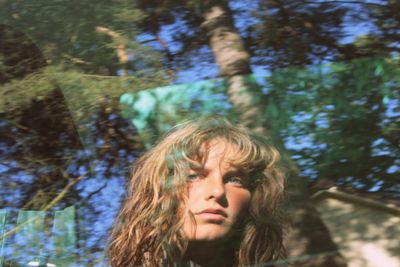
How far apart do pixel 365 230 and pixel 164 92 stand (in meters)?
0.61

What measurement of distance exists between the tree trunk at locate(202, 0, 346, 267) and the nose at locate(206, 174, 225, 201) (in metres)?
0.17

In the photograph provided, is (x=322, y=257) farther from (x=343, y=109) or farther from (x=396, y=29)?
(x=396, y=29)

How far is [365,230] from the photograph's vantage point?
142 cm

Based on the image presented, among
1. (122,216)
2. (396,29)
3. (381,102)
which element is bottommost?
(122,216)

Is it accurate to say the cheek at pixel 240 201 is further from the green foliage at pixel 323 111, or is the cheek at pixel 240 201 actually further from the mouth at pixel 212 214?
the green foliage at pixel 323 111

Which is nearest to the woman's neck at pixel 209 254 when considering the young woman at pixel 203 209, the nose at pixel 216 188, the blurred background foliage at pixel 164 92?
the young woman at pixel 203 209

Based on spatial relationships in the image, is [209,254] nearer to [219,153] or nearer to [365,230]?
[219,153]

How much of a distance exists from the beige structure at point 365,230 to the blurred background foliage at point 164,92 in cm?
5

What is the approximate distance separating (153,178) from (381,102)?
2.05 ft

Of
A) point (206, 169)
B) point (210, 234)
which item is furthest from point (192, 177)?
point (210, 234)

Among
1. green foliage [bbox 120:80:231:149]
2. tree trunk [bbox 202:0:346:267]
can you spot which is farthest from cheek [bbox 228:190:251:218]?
green foliage [bbox 120:80:231:149]

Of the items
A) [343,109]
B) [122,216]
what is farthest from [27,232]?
[343,109]

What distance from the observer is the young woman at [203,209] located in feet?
4.72

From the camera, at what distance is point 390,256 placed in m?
1.42
